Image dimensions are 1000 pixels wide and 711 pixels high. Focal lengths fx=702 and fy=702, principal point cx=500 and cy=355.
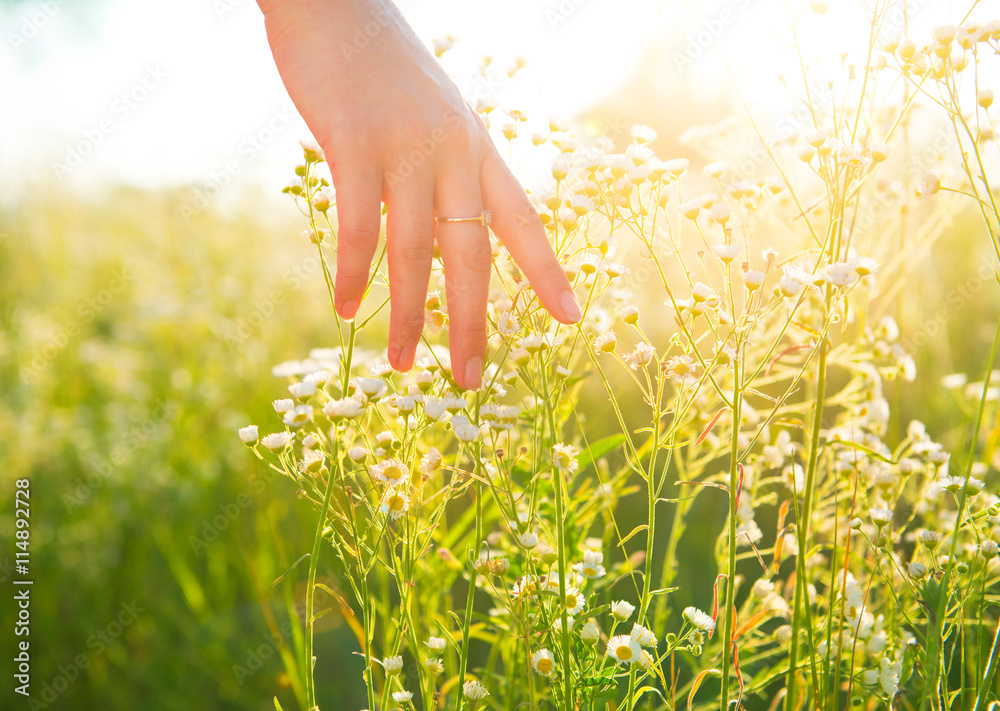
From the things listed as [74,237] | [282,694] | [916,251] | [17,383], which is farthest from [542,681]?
[74,237]

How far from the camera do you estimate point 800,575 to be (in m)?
1.11

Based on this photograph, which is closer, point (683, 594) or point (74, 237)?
point (683, 594)

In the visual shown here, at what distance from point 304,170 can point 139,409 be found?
2.25 m

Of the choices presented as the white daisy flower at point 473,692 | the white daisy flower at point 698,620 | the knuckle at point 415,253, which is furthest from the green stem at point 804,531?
the knuckle at point 415,253

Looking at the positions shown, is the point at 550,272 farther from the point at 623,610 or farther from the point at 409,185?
the point at 623,610

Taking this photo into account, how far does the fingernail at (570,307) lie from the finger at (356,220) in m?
0.32

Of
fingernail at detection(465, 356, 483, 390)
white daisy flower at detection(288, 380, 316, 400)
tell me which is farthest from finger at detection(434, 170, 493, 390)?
white daisy flower at detection(288, 380, 316, 400)

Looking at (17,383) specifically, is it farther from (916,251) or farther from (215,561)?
(916,251)

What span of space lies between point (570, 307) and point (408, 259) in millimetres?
274

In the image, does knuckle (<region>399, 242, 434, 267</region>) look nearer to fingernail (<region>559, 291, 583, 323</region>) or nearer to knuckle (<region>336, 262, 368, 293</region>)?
knuckle (<region>336, 262, 368, 293</region>)

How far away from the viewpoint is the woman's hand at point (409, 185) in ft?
3.71

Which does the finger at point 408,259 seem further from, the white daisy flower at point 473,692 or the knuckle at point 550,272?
the white daisy flower at point 473,692

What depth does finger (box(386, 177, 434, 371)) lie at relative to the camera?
113 cm

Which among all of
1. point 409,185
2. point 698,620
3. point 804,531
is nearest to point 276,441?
point 409,185
